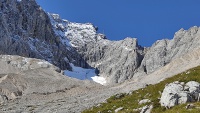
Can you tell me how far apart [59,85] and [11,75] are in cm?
2040

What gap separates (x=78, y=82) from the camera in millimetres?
192125

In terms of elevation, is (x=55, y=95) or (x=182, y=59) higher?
(x=182, y=59)

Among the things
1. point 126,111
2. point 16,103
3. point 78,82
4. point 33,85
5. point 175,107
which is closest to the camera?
point 175,107

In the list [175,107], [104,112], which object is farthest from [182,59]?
[175,107]

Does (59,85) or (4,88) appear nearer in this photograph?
(4,88)

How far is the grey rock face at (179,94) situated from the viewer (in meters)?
33.5

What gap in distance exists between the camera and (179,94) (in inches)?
1347

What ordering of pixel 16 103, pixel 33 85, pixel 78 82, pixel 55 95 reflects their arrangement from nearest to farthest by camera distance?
pixel 16 103
pixel 55 95
pixel 33 85
pixel 78 82

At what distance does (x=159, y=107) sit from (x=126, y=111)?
4025 mm

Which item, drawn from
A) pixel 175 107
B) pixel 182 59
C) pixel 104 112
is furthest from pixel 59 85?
pixel 175 107

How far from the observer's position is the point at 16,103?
127m

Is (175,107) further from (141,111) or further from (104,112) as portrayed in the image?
(104,112)

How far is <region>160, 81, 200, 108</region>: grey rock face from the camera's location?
3350 cm

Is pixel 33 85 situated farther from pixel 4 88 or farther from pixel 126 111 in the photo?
pixel 126 111
